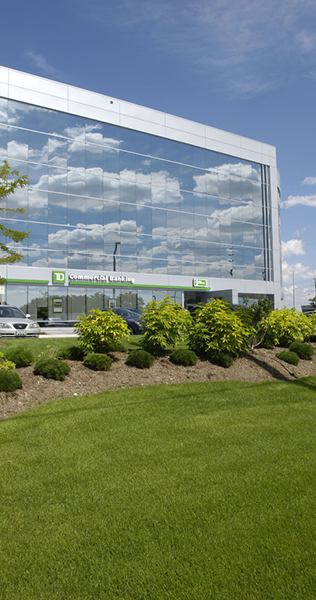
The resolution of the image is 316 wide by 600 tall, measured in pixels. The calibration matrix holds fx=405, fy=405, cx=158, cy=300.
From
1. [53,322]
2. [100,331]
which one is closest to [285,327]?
[100,331]

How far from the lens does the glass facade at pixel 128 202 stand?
3331cm

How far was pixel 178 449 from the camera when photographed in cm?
521

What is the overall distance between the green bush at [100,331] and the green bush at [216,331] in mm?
2123

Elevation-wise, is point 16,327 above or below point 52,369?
above

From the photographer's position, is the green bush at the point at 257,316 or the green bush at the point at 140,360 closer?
the green bush at the point at 140,360

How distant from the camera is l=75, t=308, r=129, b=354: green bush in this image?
9984mm

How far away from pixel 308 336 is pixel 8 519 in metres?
13.9

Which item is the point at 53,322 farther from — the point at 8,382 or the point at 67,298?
the point at 8,382

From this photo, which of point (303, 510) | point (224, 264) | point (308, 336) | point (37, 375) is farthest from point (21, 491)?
point (224, 264)

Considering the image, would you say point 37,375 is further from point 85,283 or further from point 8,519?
point 85,283

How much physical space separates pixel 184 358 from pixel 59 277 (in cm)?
2559

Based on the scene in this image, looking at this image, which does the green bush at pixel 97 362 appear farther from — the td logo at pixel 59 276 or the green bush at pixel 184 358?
the td logo at pixel 59 276

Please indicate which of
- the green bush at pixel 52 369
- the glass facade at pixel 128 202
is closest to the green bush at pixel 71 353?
the green bush at pixel 52 369

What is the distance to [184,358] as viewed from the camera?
10.4m
